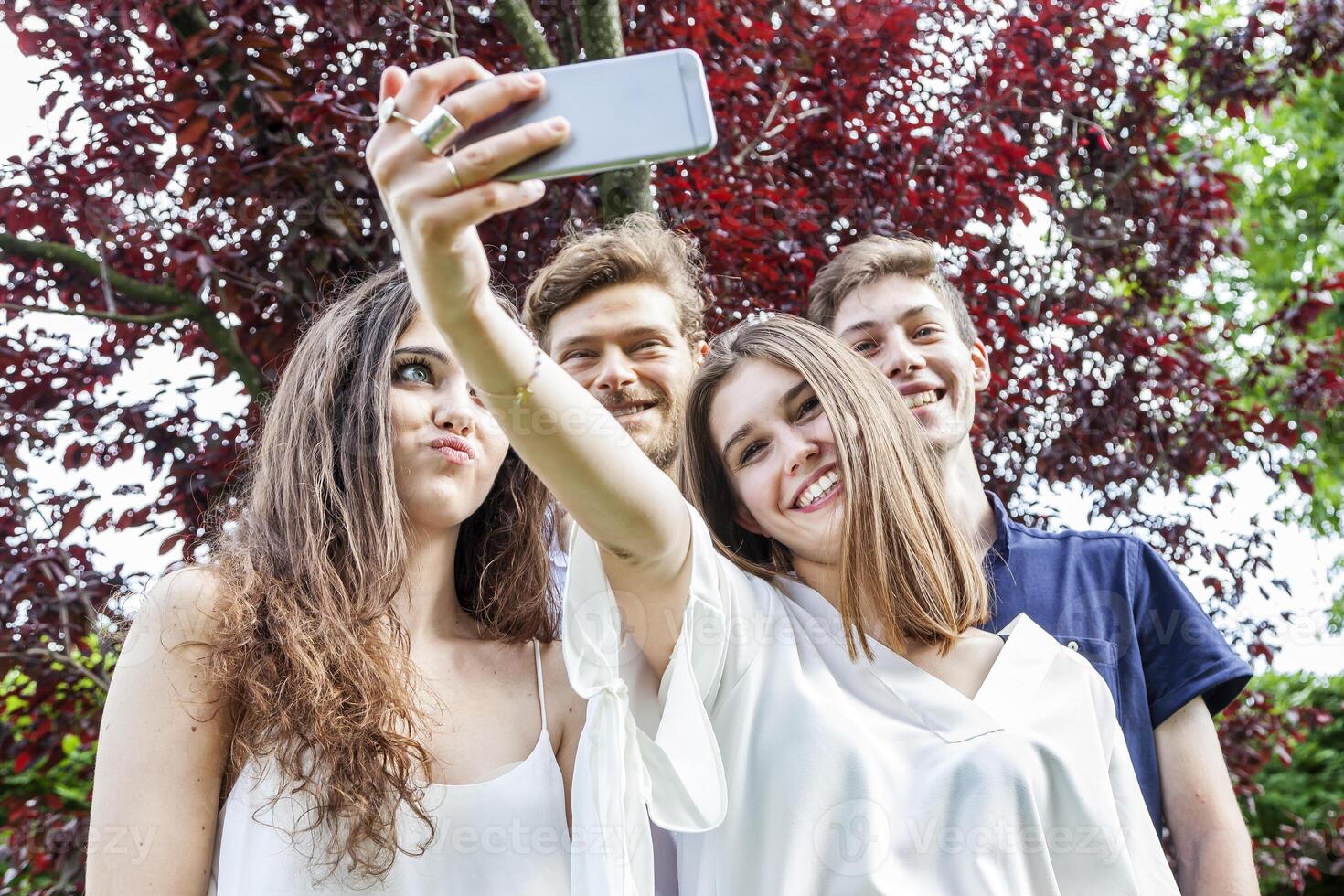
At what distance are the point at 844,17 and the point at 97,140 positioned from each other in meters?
2.00

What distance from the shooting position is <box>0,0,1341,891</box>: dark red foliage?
2.72 metres

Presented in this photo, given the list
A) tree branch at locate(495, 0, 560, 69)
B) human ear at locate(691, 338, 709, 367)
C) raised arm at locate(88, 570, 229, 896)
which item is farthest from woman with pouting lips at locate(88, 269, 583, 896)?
tree branch at locate(495, 0, 560, 69)

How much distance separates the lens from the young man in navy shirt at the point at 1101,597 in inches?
85.7

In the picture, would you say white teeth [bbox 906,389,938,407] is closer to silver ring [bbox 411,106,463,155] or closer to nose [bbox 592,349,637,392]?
nose [bbox 592,349,637,392]

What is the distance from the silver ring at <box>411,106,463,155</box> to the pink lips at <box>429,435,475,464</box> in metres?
0.87

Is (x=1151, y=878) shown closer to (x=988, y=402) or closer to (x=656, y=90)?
(x=656, y=90)

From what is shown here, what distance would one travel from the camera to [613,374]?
8.73ft

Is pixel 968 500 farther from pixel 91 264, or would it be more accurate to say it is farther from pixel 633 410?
pixel 91 264

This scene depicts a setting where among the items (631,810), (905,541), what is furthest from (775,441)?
(631,810)

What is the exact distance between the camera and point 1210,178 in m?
4.01

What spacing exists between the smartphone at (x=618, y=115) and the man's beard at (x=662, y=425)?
1455 mm

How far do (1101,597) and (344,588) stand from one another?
1.44 metres

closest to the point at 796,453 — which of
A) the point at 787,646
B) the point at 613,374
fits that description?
the point at 787,646

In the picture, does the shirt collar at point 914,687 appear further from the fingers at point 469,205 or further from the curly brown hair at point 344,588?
the fingers at point 469,205
